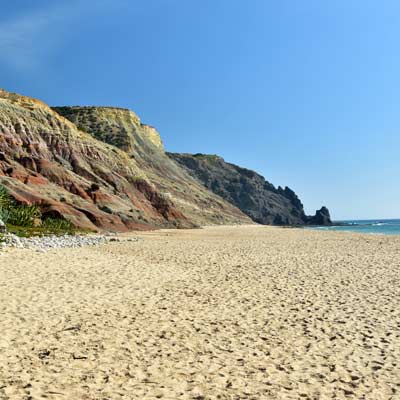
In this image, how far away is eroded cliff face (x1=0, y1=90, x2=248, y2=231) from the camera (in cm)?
4625

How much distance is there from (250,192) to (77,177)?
119668 mm

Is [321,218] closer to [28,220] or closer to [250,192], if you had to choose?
[250,192]

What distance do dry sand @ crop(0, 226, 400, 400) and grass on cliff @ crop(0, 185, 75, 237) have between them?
1935 centimetres

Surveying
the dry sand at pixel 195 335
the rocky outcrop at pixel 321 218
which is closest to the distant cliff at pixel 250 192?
the rocky outcrop at pixel 321 218

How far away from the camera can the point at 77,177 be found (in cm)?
5850

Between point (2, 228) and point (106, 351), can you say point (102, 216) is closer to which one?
point (2, 228)

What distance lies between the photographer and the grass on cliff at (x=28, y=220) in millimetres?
34625

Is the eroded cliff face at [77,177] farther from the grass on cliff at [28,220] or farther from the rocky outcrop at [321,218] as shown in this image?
the rocky outcrop at [321,218]

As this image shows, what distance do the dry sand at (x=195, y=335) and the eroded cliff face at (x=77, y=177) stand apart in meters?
31.1

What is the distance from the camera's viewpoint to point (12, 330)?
870 cm

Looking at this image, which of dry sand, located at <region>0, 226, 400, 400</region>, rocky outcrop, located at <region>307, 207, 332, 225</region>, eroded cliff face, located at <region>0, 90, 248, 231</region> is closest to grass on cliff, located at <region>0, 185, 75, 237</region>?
eroded cliff face, located at <region>0, 90, 248, 231</region>

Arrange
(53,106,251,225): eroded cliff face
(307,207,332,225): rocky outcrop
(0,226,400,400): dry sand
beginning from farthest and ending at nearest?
(307,207,332,225): rocky outcrop
(53,106,251,225): eroded cliff face
(0,226,400,400): dry sand

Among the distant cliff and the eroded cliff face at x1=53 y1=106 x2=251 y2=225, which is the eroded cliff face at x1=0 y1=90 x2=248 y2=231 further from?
the distant cliff

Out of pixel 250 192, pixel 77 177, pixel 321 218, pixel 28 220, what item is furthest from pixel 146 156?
pixel 321 218
